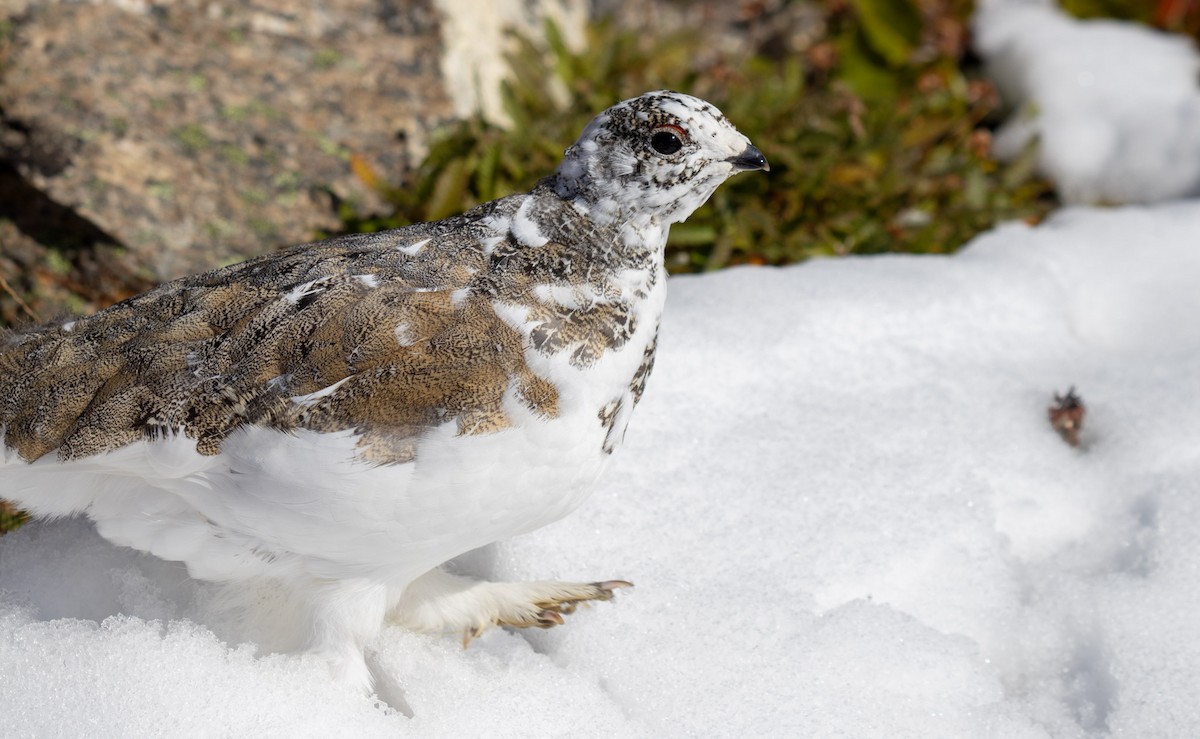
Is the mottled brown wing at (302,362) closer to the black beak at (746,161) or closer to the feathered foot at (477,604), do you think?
the black beak at (746,161)

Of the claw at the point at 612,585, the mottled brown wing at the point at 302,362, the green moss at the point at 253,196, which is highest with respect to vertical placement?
the mottled brown wing at the point at 302,362

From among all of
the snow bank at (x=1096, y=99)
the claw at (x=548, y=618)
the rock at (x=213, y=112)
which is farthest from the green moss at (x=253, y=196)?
the snow bank at (x=1096, y=99)

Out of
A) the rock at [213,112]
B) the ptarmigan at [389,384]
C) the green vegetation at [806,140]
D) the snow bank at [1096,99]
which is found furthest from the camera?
the snow bank at [1096,99]

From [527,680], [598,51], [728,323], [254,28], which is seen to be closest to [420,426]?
[527,680]

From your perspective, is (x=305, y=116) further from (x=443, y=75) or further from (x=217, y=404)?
(x=217, y=404)

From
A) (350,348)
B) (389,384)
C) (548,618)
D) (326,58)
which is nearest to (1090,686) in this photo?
(548,618)
